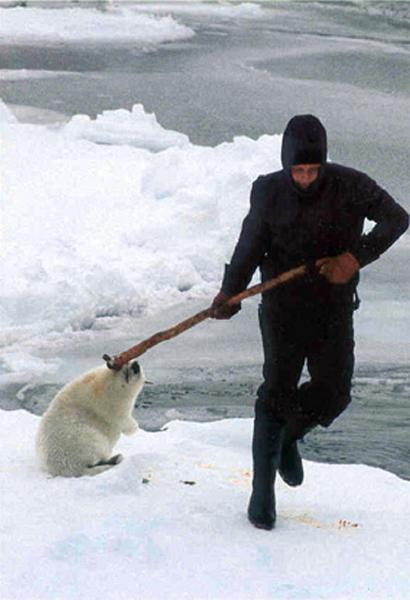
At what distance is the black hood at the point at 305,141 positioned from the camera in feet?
10.8

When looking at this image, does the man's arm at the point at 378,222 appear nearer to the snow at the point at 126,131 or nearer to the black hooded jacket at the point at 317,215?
the black hooded jacket at the point at 317,215

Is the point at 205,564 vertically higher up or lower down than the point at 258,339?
higher up

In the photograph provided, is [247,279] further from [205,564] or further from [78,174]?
[78,174]

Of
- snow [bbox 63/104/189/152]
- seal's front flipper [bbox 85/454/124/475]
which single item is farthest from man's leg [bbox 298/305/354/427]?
snow [bbox 63/104/189/152]

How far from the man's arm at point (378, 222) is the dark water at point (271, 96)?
7.65ft

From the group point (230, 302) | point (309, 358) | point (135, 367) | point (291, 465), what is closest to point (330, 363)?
point (309, 358)

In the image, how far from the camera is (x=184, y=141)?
530 inches

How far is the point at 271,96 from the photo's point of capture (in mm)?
16719

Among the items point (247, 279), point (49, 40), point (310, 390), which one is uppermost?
point (247, 279)

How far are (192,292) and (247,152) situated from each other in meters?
3.45

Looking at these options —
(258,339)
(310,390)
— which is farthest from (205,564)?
(258,339)

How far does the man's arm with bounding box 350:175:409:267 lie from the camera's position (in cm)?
336

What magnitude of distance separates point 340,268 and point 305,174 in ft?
1.01

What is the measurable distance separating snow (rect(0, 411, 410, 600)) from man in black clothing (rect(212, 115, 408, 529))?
226mm
